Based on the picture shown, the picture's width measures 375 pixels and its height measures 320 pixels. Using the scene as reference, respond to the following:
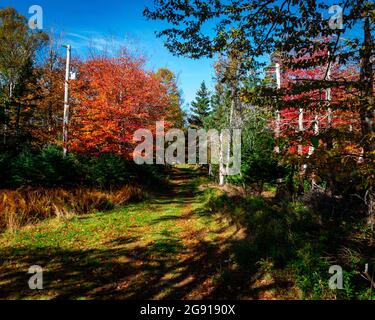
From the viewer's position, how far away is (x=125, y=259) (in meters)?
6.36

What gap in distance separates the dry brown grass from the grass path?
56 cm

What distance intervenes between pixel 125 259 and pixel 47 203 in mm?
4960

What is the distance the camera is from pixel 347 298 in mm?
4191

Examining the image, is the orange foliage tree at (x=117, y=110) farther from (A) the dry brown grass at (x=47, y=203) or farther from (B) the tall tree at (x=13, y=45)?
(B) the tall tree at (x=13, y=45)

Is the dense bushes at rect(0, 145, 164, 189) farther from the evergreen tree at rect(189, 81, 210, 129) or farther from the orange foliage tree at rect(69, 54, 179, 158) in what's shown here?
the evergreen tree at rect(189, 81, 210, 129)

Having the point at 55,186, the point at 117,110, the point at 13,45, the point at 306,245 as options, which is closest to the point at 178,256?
the point at 306,245

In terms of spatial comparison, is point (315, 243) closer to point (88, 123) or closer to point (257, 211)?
point (257, 211)

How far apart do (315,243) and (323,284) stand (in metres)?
1.66

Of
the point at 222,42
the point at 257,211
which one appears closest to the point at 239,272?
the point at 257,211

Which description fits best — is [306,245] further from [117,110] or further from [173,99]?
[173,99]

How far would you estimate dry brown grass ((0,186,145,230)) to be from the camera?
848 centimetres

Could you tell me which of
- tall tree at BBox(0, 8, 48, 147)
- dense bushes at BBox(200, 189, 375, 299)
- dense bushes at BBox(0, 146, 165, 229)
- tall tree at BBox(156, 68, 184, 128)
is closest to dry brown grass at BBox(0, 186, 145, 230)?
dense bushes at BBox(0, 146, 165, 229)

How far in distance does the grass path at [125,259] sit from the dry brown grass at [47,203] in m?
0.56

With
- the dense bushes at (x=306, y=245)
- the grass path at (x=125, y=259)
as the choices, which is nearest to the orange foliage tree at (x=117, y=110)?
the grass path at (x=125, y=259)
